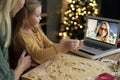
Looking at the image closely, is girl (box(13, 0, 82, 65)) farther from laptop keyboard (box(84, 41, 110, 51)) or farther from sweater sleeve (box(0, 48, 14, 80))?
sweater sleeve (box(0, 48, 14, 80))

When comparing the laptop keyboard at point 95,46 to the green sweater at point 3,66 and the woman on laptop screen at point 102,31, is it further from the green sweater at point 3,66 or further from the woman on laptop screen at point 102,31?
the green sweater at point 3,66

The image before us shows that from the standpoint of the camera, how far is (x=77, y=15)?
411 cm

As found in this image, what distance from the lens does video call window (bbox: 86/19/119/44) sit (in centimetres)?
193

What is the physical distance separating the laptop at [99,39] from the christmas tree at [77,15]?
201cm

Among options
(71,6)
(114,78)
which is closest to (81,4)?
(71,6)

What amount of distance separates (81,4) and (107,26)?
2172 mm

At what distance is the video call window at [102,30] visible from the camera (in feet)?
6.33

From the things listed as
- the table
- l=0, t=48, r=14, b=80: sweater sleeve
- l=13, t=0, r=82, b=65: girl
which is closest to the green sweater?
l=0, t=48, r=14, b=80: sweater sleeve

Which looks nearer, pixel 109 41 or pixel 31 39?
pixel 31 39

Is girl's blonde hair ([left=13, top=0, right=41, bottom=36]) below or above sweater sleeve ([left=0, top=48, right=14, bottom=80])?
above

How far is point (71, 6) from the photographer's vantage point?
4.12m

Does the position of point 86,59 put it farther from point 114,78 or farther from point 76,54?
point 114,78

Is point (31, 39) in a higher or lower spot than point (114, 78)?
higher

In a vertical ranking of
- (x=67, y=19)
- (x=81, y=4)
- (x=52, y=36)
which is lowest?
(x=52, y=36)
